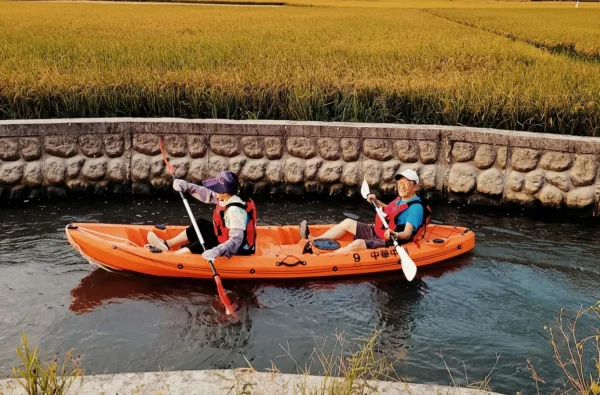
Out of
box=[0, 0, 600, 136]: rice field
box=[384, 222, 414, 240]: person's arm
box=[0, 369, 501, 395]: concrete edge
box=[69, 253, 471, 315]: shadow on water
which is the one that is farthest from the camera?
box=[0, 0, 600, 136]: rice field

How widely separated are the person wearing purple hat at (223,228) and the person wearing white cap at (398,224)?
763 millimetres

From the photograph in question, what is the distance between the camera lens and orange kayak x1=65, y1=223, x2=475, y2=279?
5914 mm

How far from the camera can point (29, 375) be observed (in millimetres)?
2607

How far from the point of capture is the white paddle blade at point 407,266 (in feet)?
18.6

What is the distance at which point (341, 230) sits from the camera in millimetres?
6688

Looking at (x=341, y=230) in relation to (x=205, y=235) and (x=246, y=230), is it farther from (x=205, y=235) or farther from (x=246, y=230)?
(x=205, y=235)

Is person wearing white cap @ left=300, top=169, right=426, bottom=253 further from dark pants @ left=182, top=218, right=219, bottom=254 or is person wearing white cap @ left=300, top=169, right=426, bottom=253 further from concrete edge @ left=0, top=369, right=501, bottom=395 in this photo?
concrete edge @ left=0, top=369, right=501, bottom=395

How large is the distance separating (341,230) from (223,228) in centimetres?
123

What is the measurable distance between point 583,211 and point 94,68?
694 cm

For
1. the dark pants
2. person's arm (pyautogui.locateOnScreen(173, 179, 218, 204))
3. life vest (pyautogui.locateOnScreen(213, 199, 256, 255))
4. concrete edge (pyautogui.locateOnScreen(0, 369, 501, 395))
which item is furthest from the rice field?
concrete edge (pyautogui.locateOnScreen(0, 369, 501, 395))

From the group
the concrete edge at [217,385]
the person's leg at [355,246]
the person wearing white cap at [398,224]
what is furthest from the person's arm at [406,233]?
the concrete edge at [217,385]

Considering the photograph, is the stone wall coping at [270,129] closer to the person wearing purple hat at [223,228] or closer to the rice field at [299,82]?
the rice field at [299,82]

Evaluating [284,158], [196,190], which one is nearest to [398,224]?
[196,190]

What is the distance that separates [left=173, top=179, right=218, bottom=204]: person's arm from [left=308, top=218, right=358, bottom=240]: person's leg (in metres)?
1.03
